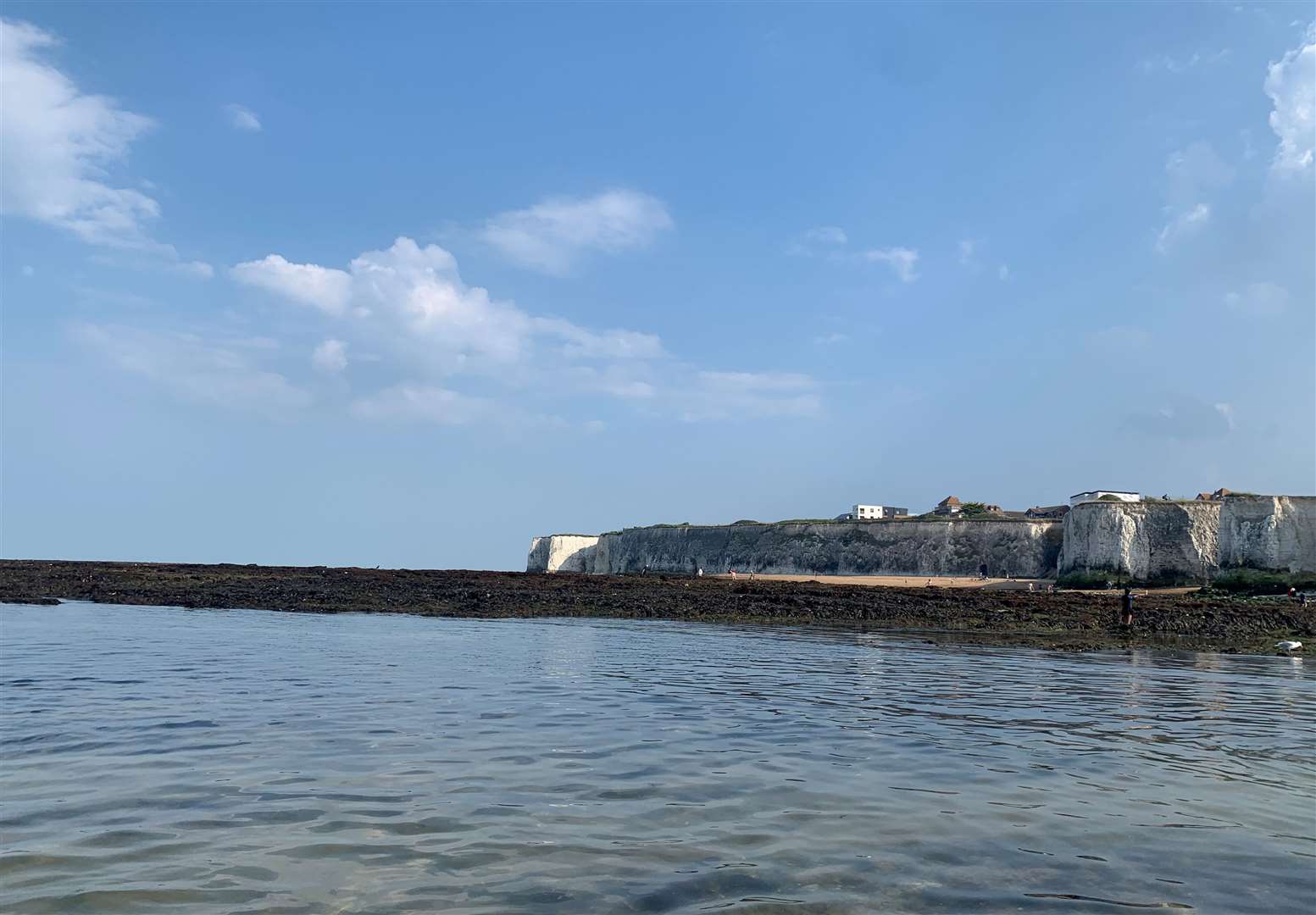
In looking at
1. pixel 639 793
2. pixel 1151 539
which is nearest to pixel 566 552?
pixel 1151 539

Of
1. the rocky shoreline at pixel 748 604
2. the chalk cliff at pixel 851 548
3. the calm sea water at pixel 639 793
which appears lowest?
the rocky shoreline at pixel 748 604

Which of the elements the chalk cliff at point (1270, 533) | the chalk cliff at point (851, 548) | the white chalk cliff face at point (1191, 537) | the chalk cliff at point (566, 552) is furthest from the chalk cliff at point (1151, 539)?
the chalk cliff at point (566, 552)

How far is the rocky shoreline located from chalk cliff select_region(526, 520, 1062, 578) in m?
27.5

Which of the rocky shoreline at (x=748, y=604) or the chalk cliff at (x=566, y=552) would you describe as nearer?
the rocky shoreline at (x=748, y=604)

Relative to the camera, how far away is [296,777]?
23.7ft

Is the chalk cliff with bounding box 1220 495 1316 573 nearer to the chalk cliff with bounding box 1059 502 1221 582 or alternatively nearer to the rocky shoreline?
the chalk cliff with bounding box 1059 502 1221 582

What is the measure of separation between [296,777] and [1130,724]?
30.7ft

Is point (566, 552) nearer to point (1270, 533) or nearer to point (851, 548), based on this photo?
point (851, 548)

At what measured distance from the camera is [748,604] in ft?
113

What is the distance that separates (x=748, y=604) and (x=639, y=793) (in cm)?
2777

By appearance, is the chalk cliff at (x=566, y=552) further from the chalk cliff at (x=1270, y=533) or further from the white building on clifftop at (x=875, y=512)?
the chalk cliff at (x=1270, y=533)

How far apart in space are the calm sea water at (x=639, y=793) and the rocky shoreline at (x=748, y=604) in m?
12.2

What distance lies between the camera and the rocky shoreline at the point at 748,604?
1035 inches

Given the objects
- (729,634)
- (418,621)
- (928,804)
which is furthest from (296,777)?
(418,621)
